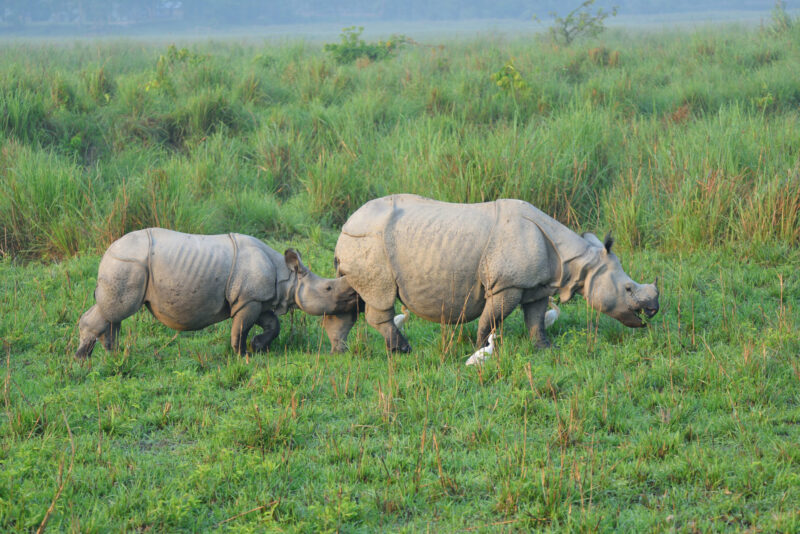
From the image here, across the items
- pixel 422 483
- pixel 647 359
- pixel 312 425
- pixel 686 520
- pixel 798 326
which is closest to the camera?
pixel 686 520

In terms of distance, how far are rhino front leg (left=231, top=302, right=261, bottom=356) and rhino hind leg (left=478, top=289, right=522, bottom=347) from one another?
1.53 meters

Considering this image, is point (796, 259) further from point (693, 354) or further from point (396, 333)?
point (396, 333)

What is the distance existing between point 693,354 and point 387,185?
181 inches

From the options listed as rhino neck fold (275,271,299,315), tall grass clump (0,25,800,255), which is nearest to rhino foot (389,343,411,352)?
rhino neck fold (275,271,299,315)

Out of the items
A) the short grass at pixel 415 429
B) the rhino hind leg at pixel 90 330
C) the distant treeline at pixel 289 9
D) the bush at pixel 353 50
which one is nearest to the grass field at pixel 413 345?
the short grass at pixel 415 429

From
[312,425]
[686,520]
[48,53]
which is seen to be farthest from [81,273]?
[48,53]

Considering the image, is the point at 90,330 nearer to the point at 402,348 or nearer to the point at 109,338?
the point at 109,338

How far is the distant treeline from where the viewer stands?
68.2 meters

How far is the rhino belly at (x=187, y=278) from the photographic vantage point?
558 centimetres

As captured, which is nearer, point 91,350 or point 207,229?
point 91,350

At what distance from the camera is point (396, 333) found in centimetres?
589

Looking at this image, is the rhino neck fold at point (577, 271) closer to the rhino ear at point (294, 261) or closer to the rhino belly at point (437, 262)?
the rhino belly at point (437, 262)

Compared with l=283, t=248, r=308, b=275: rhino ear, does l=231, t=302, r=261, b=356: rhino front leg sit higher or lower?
lower

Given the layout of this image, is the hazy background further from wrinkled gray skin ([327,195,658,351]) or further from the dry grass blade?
the dry grass blade
